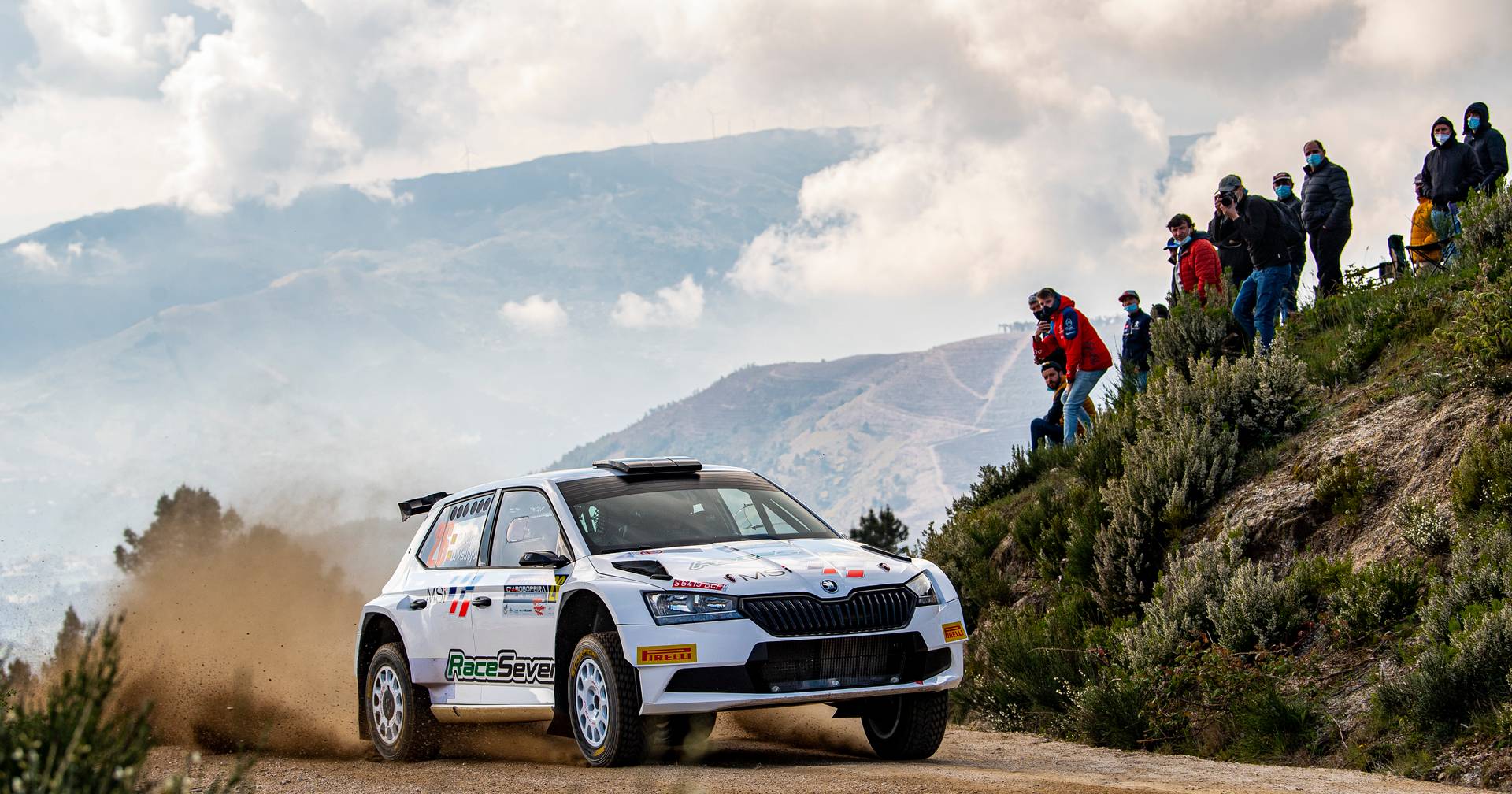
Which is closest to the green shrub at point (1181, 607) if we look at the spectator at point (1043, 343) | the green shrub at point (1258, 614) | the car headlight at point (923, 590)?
the green shrub at point (1258, 614)

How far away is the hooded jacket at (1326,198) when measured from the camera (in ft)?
53.5

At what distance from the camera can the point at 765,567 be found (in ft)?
26.9

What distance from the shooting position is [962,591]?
14.3 metres

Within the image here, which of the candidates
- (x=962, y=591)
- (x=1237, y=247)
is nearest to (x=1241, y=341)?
(x=1237, y=247)

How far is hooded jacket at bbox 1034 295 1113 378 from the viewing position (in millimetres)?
16172

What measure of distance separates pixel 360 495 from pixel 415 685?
70.1m

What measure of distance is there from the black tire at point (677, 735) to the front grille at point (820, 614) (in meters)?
0.66

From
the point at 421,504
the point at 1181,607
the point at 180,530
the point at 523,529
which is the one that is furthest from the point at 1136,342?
the point at 180,530

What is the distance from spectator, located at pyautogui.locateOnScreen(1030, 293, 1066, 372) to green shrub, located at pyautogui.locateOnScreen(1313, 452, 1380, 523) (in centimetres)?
523

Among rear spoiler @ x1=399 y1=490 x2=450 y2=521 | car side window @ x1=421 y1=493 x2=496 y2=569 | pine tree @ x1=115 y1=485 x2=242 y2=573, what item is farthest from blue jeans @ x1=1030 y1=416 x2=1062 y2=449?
pine tree @ x1=115 y1=485 x2=242 y2=573

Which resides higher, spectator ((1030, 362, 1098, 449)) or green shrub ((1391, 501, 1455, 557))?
spectator ((1030, 362, 1098, 449))

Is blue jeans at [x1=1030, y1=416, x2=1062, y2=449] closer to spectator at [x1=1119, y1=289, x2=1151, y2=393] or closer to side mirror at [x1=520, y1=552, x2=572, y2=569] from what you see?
spectator at [x1=1119, y1=289, x2=1151, y2=393]

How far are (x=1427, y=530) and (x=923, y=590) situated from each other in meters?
3.89

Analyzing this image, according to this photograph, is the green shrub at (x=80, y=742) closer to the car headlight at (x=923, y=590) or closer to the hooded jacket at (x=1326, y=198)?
the car headlight at (x=923, y=590)
